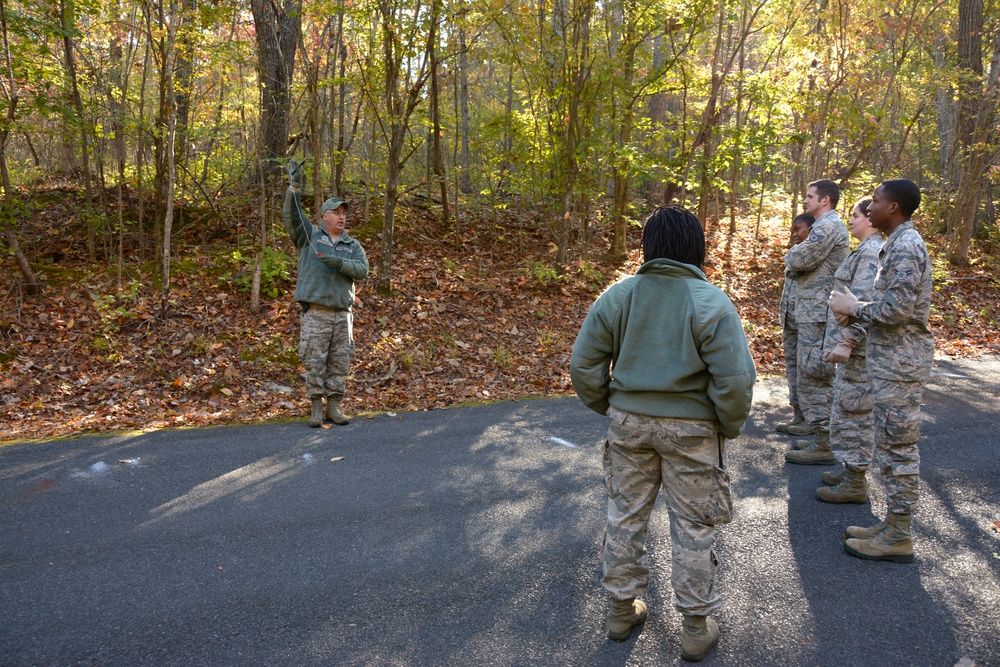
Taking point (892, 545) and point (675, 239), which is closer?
point (675, 239)

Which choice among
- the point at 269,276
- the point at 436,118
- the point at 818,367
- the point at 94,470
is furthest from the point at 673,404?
the point at 436,118

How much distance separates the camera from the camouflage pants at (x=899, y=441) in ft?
12.2

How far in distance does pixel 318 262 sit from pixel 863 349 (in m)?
4.95

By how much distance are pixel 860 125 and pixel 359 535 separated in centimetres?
1169

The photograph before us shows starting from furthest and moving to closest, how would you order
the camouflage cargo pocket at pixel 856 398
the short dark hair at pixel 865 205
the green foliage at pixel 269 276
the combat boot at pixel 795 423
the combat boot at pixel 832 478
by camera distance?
1. the green foliage at pixel 269 276
2. the combat boot at pixel 795 423
3. the combat boot at pixel 832 478
4. the camouflage cargo pocket at pixel 856 398
5. the short dark hair at pixel 865 205

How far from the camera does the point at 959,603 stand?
3.24 m

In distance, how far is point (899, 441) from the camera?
3760 millimetres

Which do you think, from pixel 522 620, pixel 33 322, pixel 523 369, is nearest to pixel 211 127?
pixel 33 322

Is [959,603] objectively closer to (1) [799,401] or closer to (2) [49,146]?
(1) [799,401]

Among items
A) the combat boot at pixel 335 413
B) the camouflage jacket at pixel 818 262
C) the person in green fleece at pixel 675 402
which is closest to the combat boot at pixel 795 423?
the camouflage jacket at pixel 818 262

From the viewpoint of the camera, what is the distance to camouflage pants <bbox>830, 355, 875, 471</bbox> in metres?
4.48

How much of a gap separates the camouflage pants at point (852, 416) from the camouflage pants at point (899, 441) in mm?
636

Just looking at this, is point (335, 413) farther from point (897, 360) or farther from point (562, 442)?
point (897, 360)

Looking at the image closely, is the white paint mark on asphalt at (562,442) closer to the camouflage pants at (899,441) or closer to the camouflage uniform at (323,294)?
the camouflage uniform at (323,294)
